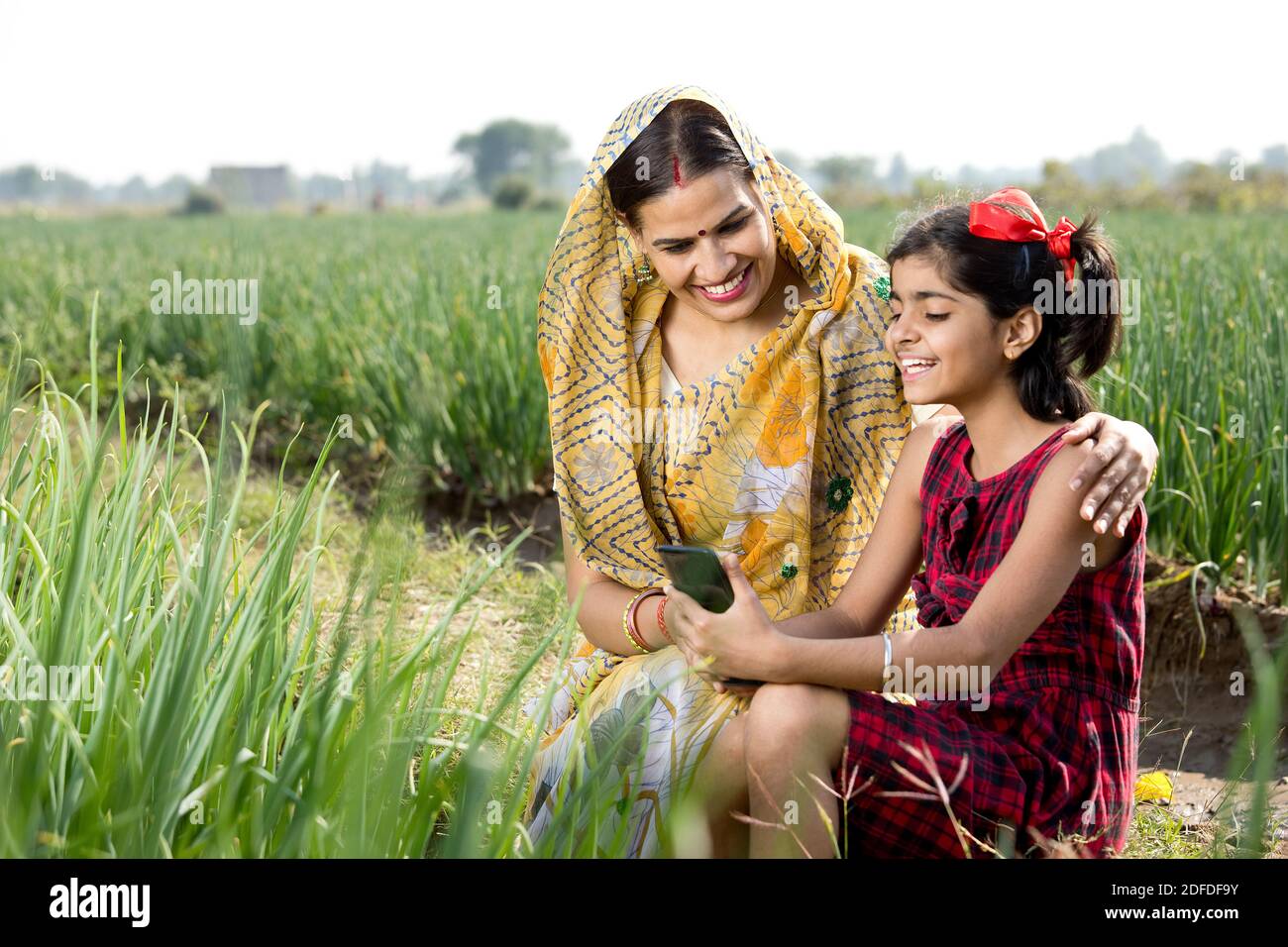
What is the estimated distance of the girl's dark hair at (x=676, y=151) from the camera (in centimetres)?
175

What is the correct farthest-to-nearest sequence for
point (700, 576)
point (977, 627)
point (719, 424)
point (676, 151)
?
point (719, 424), point (676, 151), point (700, 576), point (977, 627)

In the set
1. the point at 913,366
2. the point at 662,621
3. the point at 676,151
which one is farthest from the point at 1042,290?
the point at 662,621

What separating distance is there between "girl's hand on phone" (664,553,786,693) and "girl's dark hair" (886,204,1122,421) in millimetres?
457

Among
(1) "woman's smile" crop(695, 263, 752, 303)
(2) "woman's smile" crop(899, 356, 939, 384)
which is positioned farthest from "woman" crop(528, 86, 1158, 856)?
(2) "woman's smile" crop(899, 356, 939, 384)

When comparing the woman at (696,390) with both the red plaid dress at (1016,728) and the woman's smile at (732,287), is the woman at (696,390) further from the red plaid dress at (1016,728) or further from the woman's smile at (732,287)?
the red plaid dress at (1016,728)

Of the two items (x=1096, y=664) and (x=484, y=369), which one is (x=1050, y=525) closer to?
(x=1096, y=664)

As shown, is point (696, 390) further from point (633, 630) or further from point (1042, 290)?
point (1042, 290)

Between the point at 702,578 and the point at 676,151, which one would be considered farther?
the point at 676,151

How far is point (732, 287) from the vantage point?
1.82 m

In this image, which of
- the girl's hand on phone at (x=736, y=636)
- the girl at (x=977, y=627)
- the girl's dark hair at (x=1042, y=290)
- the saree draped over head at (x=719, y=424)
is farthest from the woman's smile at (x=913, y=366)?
the girl's hand on phone at (x=736, y=636)

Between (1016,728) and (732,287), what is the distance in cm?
76

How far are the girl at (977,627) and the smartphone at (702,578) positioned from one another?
18 millimetres

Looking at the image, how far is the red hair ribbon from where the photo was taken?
61.4 inches
